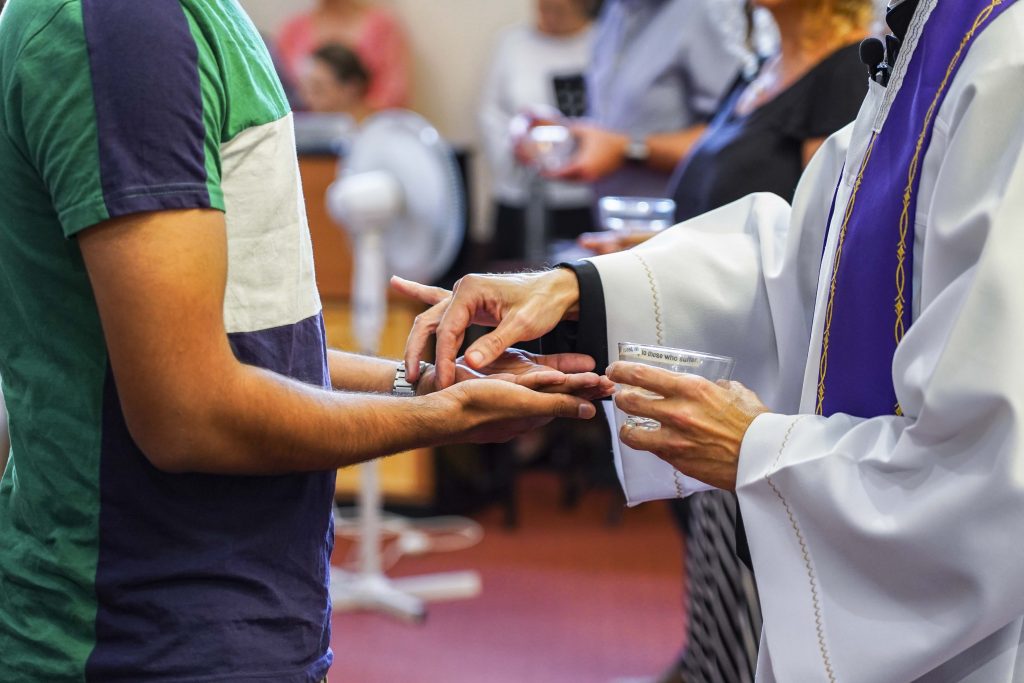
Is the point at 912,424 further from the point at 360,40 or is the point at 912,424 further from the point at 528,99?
the point at 360,40

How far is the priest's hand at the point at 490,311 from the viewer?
1438mm

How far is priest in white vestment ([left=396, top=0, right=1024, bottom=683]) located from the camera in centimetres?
103

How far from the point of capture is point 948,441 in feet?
3.51

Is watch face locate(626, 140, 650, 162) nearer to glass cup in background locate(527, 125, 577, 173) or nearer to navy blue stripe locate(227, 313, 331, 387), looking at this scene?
glass cup in background locate(527, 125, 577, 173)

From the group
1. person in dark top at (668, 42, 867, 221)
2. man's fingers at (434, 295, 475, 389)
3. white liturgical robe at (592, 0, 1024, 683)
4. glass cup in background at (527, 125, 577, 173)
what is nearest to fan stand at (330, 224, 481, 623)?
glass cup in background at (527, 125, 577, 173)

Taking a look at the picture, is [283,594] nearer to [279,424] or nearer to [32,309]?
[279,424]

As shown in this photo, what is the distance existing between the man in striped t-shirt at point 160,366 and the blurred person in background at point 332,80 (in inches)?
165

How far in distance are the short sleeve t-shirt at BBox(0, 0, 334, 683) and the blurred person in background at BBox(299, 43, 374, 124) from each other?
4.21m

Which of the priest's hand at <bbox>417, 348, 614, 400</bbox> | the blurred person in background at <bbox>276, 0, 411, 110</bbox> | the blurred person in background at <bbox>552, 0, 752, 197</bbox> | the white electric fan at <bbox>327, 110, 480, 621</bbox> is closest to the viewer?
the priest's hand at <bbox>417, 348, 614, 400</bbox>

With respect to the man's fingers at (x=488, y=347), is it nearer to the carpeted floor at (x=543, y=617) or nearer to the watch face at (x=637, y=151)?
the watch face at (x=637, y=151)

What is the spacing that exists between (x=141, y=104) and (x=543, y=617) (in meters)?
2.78

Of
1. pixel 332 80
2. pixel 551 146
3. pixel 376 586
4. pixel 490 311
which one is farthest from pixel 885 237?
pixel 332 80

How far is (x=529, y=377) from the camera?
1372 mm

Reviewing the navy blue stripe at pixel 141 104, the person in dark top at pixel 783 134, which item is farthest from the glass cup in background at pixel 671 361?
the person in dark top at pixel 783 134
